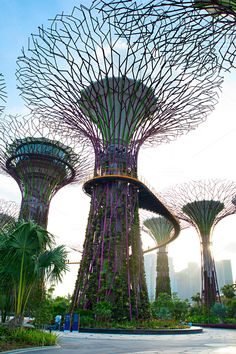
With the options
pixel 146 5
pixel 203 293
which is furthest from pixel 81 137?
pixel 203 293

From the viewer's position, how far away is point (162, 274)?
164 feet

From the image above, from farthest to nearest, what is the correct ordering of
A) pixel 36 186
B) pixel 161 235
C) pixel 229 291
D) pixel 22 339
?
pixel 161 235
pixel 229 291
pixel 36 186
pixel 22 339

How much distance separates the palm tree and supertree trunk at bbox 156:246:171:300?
38.7m

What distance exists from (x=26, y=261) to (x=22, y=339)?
7.49 ft

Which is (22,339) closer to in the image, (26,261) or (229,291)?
(26,261)

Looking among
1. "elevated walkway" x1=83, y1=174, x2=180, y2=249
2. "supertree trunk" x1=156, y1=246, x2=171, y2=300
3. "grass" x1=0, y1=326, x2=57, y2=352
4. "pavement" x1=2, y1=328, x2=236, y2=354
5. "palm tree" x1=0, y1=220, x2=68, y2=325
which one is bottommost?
"pavement" x1=2, y1=328, x2=236, y2=354

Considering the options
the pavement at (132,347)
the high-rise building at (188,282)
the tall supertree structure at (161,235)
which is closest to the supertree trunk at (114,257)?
the pavement at (132,347)

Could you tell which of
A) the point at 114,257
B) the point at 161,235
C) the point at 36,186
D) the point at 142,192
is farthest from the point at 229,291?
the point at 114,257

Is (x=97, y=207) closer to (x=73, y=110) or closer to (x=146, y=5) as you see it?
(x=73, y=110)

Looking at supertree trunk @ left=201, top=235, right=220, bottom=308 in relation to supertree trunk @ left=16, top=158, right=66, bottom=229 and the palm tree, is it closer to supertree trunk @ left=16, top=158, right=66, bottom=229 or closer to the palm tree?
supertree trunk @ left=16, top=158, right=66, bottom=229

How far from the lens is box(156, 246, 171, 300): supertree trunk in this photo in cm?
4759

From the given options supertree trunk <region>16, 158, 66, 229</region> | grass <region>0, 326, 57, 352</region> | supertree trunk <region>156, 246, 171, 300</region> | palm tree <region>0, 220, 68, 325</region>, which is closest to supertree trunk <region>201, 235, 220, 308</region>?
supertree trunk <region>156, 246, 171, 300</region>

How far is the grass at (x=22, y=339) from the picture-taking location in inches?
365

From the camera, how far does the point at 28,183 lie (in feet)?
109
